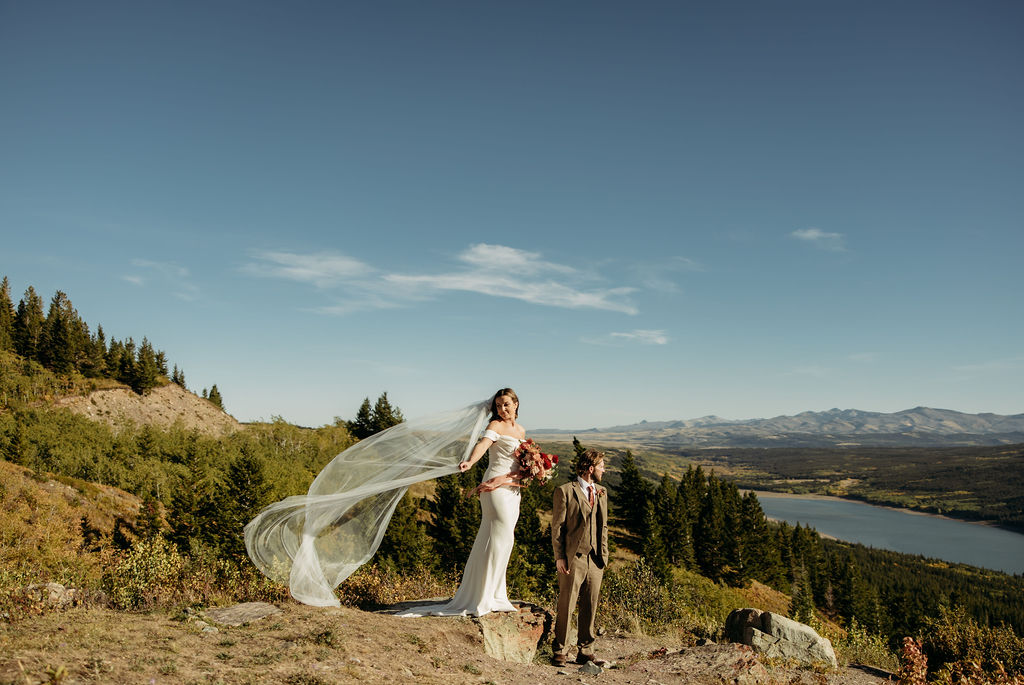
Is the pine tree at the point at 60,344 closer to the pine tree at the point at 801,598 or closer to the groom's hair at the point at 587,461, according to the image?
the groom's hair at the point at 587,461

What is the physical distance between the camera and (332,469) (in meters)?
7.15

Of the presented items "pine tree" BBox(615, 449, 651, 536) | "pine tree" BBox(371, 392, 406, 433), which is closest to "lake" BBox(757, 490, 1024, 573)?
"pine tree" BBox(615, 449, 651, 536)

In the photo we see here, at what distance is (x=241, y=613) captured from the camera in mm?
6441

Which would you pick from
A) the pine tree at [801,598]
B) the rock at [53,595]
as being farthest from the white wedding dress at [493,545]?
the pine tree at [801,598]

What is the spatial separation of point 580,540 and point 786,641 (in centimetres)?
463

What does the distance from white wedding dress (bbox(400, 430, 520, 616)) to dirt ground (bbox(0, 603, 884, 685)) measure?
305 millimetres

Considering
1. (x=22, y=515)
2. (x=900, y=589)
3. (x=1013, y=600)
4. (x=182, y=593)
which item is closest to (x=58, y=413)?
(x=22, y=515)

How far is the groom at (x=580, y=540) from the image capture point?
655cm

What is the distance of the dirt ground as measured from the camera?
430 centimetres

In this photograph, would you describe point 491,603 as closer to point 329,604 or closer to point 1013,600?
point 329,604

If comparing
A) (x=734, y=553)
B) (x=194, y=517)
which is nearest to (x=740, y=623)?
(x=194, y=517)

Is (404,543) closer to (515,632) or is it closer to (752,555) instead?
(515,632)

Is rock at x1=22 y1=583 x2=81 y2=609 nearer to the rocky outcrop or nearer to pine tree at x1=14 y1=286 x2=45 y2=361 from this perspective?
the rocky outcrop

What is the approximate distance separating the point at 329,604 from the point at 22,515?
33.4 m
